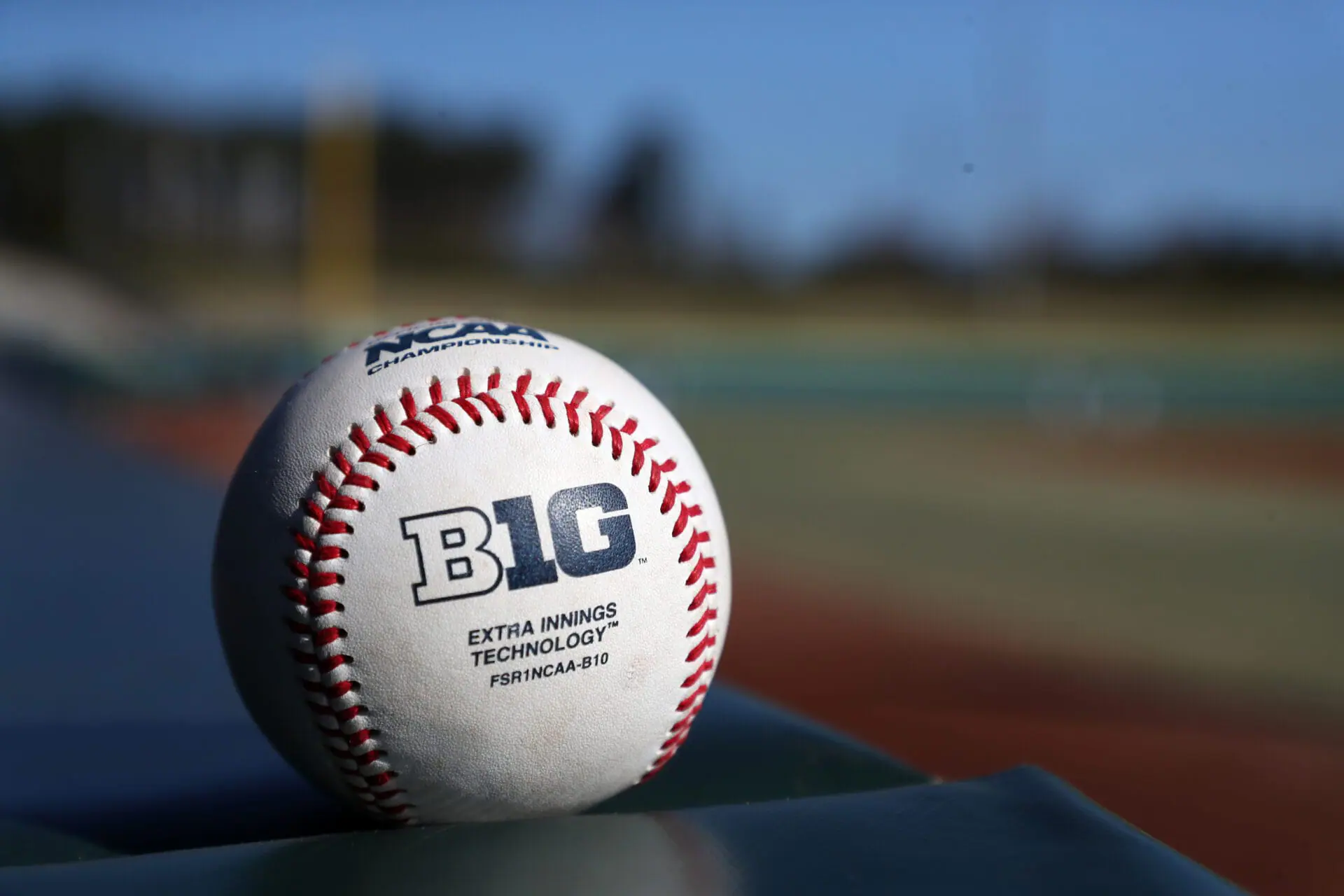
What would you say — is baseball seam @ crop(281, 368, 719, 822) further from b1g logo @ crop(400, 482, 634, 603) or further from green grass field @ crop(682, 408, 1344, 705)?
green grass field @ crop(682, 408, 1344, 705)

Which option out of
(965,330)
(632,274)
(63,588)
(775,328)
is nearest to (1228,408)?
(965,330)

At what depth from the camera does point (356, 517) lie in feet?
3.24

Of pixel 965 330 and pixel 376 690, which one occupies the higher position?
pixel 376 690

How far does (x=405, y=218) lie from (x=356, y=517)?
22.3 meters

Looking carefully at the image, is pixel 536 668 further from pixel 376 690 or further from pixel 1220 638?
pixel 1220 638

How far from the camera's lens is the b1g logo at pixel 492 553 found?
3.22 feet

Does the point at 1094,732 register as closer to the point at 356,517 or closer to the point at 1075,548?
the point at 356,517

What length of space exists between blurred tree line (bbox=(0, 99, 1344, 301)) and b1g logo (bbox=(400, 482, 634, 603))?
69.5ft

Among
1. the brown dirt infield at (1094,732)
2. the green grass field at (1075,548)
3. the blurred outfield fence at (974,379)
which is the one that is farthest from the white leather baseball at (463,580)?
the blurred outfield fence at (974,379)

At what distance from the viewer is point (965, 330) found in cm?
2220

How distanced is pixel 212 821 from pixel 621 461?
50 centimetres

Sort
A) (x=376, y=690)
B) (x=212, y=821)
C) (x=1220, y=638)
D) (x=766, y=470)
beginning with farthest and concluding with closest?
(x=766, y=470) < (x=1220, y=638) < (x=212, y=821) < (x=376, y=690)

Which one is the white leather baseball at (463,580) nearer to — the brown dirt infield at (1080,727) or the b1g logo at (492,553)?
the b1g logo at (492,553)

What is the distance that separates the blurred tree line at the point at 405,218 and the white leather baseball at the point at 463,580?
21103mm
